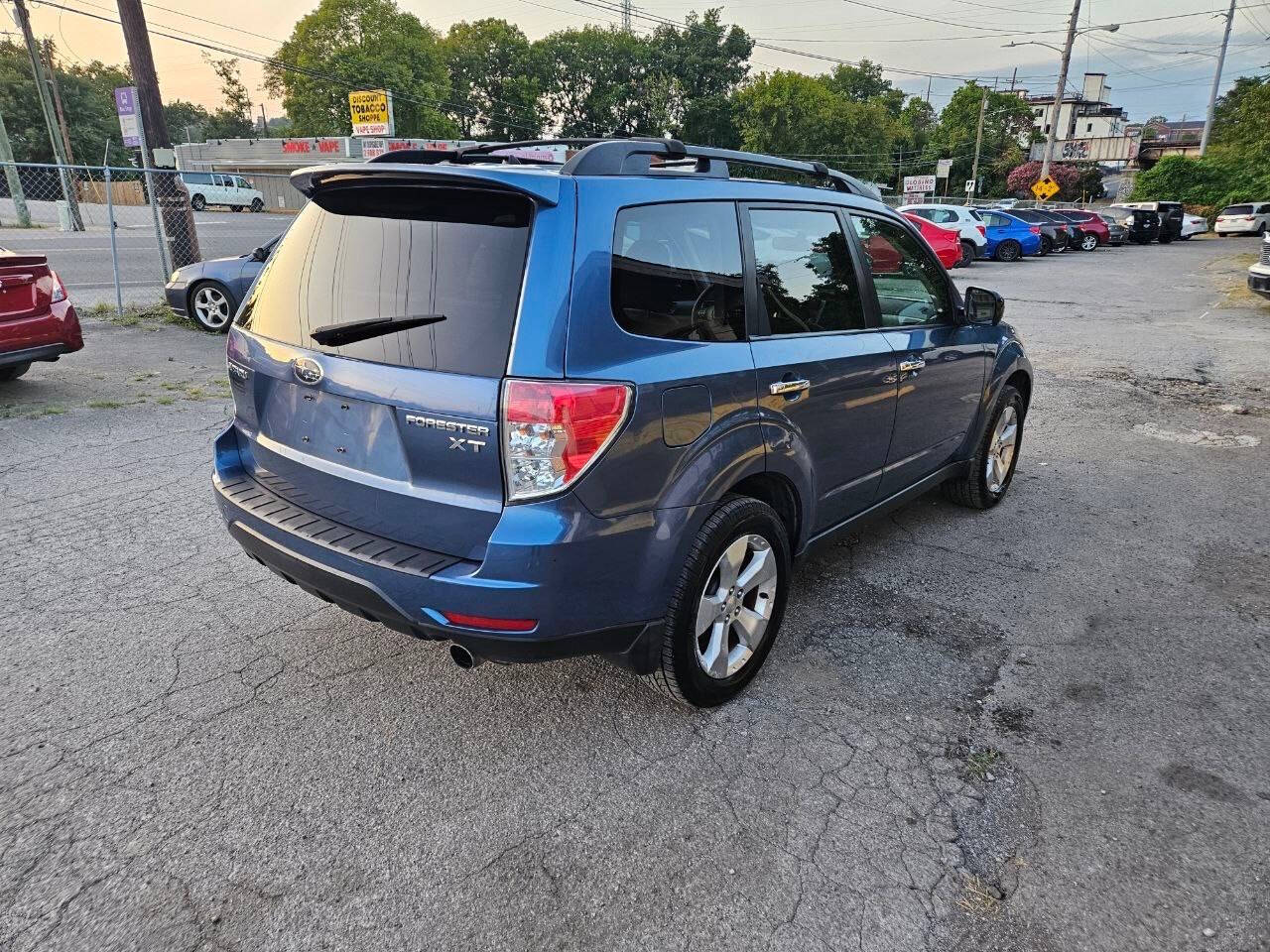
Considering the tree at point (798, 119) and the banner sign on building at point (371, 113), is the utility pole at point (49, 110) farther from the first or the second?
the tree at point (798, 119)

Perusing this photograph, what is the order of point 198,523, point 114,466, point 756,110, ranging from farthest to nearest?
point 756,110
point 114,466
point 198,523

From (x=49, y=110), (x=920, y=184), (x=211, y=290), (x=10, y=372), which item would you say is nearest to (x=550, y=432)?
(x=10, y=372)

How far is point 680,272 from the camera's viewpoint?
2693 millimetres

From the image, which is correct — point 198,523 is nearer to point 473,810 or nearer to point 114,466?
point 114,466

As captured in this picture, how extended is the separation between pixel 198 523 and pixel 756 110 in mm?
69953

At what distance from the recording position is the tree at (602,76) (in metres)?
78.6

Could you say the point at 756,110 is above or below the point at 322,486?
above

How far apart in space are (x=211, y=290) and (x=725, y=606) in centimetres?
910

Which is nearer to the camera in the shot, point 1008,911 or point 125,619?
point 1008,911

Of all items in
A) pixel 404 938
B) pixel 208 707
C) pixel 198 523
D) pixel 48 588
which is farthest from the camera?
pixel 198 523

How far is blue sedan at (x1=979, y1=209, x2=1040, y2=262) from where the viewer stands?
25.5m

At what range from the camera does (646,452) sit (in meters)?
2.41

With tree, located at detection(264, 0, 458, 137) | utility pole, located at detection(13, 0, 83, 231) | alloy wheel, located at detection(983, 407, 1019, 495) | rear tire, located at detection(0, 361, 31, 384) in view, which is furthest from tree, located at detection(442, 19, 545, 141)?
alloy wheel, located at detection(983, 407, 1019, 495)

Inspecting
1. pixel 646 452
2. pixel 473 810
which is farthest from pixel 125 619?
pixel 646 452
